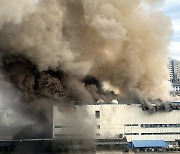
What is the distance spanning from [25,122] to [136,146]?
17.9 m

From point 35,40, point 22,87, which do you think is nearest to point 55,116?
point 22,87

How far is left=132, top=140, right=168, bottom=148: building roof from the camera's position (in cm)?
4539

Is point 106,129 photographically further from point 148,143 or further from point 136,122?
point 148,143

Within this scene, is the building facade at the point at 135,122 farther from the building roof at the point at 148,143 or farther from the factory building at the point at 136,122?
the building roof at the point at 148,143

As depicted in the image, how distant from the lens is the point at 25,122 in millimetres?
52281

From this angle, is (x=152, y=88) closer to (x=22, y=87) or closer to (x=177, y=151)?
(x=177, y=151)

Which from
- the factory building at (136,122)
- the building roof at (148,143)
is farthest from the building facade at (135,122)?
the building roof at (148,143)

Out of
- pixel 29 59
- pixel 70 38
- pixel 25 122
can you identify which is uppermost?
pixel 70 38

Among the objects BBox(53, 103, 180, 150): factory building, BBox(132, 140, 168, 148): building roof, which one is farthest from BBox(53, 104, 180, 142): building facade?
BBox(132, 140, 168, 148): building roof

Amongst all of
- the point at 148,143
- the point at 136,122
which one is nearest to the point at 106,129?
the point at 136,122

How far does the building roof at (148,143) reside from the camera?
149 feet

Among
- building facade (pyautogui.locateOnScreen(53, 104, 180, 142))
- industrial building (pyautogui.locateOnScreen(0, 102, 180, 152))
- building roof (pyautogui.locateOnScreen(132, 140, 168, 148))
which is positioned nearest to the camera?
industrial building (pyautogui.locateOnScreen(0, 102, 180, 152))

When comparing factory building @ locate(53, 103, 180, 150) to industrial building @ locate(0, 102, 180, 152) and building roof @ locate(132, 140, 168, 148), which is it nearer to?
industrial building @ locate(0, 102, 180, 152)

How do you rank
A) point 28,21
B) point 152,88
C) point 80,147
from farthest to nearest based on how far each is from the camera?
point 152,88
point 28,21
point 80,147
